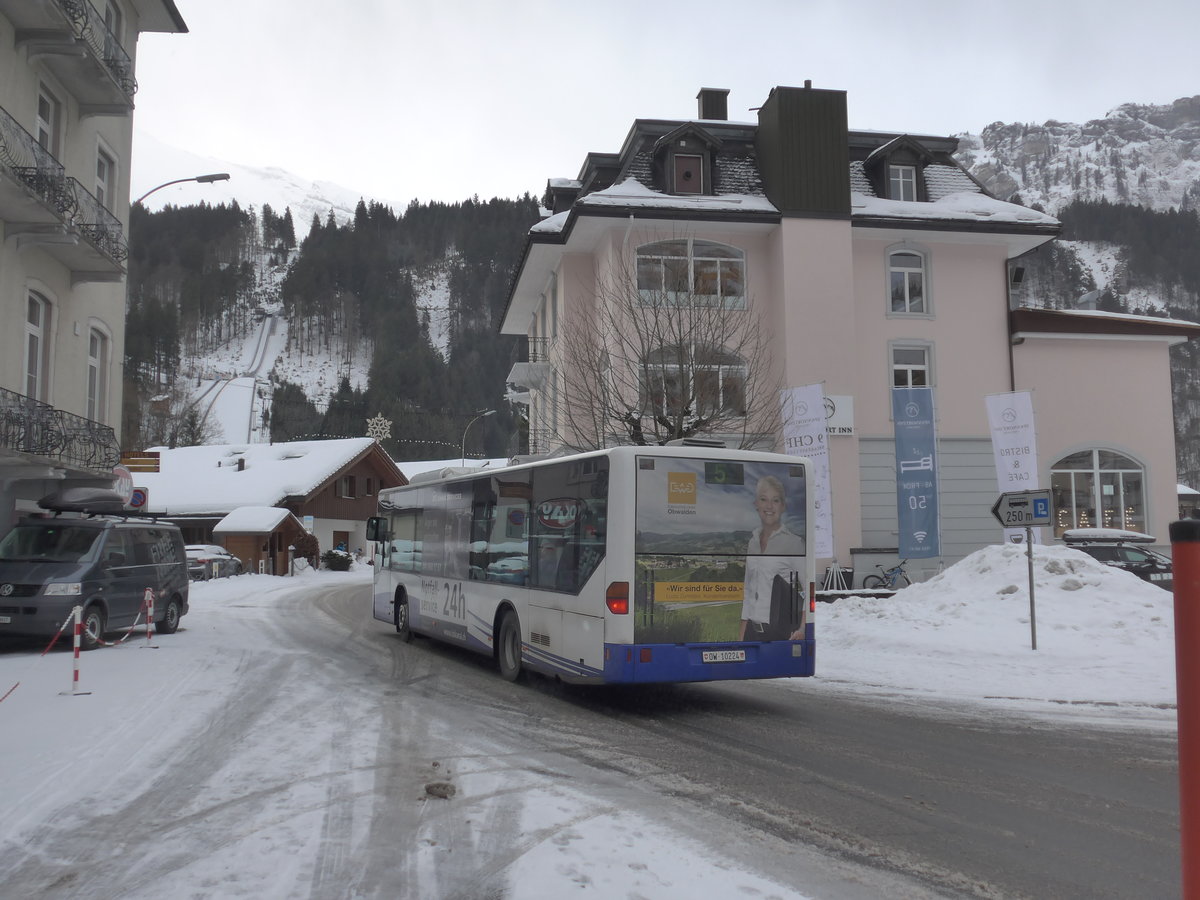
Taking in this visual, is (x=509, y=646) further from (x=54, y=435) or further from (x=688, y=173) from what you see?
(x=688, y=173)

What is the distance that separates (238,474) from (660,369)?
4285 centimetres

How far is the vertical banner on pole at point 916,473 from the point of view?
27.0 metres

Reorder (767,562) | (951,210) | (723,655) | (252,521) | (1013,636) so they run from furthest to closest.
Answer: (252,521), (951,210), (1013,636), (767,562), (723,655)

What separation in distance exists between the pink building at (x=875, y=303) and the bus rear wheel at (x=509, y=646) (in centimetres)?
1435

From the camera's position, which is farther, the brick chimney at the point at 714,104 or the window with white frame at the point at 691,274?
the brick chimney at the point at 714,104

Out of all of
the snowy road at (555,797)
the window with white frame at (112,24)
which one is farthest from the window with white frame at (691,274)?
the snowy road at (555,797)

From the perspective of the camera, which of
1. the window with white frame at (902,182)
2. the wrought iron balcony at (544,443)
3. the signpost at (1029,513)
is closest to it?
the signpost at (1029,513)

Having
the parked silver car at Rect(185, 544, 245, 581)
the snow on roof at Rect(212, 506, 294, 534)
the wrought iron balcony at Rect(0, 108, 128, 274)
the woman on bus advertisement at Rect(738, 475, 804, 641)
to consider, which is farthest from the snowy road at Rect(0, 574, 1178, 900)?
the snow on roof at Rect(212, 506, 294, 534)

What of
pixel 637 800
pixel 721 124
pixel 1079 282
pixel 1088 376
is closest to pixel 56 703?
pixel 637 800

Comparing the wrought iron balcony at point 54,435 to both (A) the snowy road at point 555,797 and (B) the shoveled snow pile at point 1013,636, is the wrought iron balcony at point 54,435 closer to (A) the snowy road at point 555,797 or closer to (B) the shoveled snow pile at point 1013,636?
(A) the snowy road at point 555,797

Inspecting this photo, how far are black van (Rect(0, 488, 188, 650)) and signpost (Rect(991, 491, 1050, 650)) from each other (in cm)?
1383

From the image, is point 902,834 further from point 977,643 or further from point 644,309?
point 644,309

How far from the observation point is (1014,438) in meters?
25.1

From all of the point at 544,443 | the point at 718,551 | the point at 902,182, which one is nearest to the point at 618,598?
the point at 718,551
